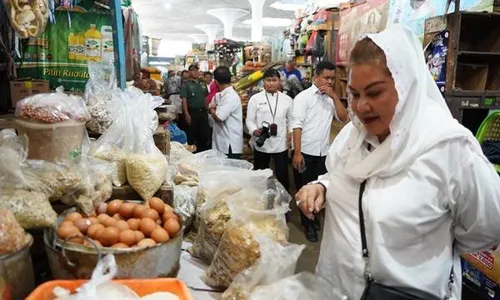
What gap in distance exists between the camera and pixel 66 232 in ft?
3.69

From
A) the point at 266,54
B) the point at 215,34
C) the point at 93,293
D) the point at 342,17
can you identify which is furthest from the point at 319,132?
the point at 215,34

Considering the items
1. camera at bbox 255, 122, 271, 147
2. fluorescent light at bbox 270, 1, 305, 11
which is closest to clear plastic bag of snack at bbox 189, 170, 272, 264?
camera at bbox 255, 122, 271, 147

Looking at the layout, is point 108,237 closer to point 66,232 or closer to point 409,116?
point 66,232

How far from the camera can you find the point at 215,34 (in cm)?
2069

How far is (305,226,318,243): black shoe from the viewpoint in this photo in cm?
409

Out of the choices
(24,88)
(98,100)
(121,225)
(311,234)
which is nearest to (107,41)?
(24,88)

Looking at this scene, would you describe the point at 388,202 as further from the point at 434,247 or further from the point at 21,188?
the point at 21,188

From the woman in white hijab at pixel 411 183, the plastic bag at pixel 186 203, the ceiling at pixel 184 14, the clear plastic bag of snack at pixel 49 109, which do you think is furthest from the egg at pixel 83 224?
the ceiling at pixel 184 14

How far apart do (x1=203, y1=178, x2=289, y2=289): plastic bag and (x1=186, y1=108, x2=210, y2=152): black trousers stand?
17.9 feet

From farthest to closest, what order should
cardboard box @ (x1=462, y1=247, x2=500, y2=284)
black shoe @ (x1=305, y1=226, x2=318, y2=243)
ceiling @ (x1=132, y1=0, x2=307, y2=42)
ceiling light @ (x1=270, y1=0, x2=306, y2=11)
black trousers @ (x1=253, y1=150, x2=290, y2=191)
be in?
ceiling @ (x1=132, y1=0, x2=307, y2=42) → ceiling light @ (x1=270, y1=0, x2=306, y2=11) → black trousers @ (x1=253, y1=150, x2=290, y2=191) → black shoe @ (x1=305, y1=226, x2=318, y2=243) → cardboard box @ (x1=462, y1=247, x2=500, y2=284)

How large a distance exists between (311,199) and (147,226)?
553mm

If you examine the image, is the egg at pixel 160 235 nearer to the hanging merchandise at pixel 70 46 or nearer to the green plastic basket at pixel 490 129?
the hanging merchandise at pixel 70 46

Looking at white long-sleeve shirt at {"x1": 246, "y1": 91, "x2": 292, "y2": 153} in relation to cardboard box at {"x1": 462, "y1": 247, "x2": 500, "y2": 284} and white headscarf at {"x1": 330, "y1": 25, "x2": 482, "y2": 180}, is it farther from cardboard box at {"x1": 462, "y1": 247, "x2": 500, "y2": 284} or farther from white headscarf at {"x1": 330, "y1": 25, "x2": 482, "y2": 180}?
white headscarf at {"x1": 330, "y1": 25, "x2": 482, "y2": 180}

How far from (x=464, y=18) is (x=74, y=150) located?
108 inches
